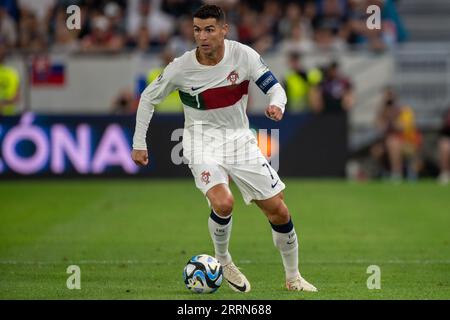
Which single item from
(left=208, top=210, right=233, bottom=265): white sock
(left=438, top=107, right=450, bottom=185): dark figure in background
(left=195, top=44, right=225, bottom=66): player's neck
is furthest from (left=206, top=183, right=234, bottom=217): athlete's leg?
(left=438, top=107, right=450, bottom=185): dark figure in background

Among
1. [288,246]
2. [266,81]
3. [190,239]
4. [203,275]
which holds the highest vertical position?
[266,81]

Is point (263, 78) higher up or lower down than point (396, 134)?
higher up

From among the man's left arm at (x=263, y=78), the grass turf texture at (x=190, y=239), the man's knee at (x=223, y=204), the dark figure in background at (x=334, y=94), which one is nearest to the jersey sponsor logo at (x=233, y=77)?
the man's left arm at (x=263, y=78)

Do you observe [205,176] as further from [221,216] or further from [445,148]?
[445,148]

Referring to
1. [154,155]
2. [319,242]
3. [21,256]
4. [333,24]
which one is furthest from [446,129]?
[21,256]

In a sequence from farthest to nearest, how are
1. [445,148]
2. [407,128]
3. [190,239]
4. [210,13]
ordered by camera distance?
[407,128]
[445,148]
[190,239]
[210,13]

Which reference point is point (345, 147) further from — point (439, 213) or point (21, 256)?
point (21, 256)

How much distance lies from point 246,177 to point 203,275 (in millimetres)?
973

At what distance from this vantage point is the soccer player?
10.3 m

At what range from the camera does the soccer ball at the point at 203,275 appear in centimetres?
995

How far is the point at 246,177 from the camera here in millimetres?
10320

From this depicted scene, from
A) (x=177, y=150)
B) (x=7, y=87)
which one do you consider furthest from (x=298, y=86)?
(x=7, y=87)

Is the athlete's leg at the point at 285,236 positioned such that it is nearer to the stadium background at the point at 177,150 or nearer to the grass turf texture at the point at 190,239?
the grass turf texture at the point at 190,239

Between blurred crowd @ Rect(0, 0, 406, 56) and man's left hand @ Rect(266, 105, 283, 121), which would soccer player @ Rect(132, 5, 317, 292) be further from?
blurred crowd @ Rect(0, 0, 406, 56)
